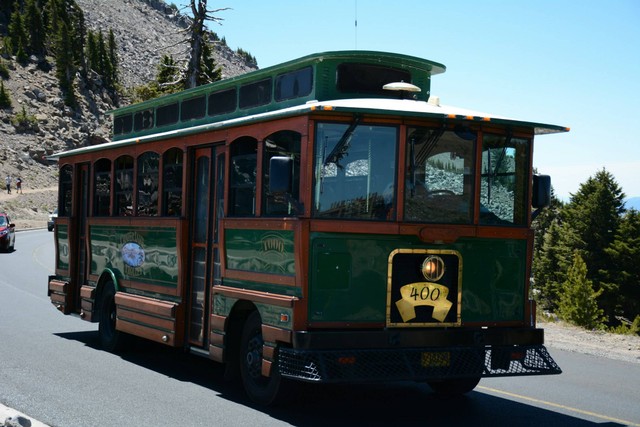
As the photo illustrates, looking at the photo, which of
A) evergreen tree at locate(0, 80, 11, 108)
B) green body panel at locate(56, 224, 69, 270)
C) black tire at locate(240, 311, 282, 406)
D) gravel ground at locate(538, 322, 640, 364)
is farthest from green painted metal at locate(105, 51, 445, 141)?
evergreen tree at locate(0, 80, 11, 108)

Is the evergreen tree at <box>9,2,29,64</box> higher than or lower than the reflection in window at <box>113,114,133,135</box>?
higher

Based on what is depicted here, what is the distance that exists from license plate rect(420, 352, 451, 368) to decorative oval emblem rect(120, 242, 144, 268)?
15.7 ft

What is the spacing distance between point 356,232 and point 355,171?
56cm

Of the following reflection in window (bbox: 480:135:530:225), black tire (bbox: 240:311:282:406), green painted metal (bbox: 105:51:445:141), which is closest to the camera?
black tire (bbox: 240:311:282:406)

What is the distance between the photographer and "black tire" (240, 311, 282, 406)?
26.8 ft

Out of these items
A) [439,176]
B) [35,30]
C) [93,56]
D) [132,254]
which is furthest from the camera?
[93,56]

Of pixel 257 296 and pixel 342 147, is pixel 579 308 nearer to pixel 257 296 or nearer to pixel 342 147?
pixel 257 296

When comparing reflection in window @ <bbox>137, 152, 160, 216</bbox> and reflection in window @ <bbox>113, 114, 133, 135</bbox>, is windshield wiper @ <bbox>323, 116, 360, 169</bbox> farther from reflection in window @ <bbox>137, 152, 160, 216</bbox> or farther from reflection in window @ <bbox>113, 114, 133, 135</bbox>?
reflection in window @ <bbox>113, 114, 133, 135</bbox>

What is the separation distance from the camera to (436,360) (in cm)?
771

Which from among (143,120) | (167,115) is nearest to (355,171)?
(167,115)

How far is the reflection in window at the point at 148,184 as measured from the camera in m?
10.9

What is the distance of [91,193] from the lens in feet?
42.6

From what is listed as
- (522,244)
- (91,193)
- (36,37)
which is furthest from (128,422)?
(36,37)

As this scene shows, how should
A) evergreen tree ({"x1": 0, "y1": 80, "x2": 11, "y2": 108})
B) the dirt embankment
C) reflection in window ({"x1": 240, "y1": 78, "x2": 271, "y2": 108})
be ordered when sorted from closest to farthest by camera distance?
1. reflection in window ({"x1": 240, "y1": 78, "x2": 271, "y2": 108})
2. the dirt embankment
3. evergreen tree ({"x1": 0, "y1": 80, "x2": 11, "y2": 108})
